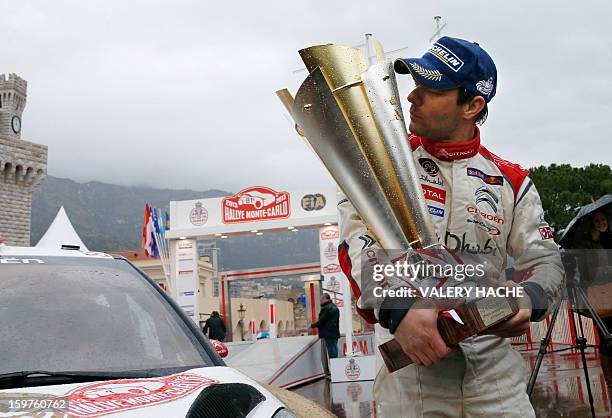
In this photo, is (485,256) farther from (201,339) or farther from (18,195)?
(18,195)

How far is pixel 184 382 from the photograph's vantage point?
1853mm

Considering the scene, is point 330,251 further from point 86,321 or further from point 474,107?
point 474,107

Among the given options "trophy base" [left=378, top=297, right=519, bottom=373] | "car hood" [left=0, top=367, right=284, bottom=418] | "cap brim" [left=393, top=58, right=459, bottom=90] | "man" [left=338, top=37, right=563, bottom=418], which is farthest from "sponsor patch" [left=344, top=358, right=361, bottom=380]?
"trophy base" [left=378, top=297, right=519, bottom=373]

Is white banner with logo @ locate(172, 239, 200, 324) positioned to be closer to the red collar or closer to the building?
Result: the red collar

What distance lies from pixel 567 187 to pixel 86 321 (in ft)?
127

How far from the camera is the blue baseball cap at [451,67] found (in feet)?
5.63

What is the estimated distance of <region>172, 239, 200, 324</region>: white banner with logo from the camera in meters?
18.8

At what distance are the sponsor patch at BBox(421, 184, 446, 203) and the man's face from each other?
17 cm

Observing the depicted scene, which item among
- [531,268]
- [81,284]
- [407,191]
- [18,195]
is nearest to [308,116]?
[407,191]

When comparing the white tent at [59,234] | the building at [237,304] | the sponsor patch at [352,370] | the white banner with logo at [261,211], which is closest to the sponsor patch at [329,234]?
the white banner with logo at [261,211]

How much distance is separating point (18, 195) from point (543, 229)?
46.3 metres

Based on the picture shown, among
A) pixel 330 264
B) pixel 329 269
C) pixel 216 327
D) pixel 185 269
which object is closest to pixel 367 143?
pixel 216 327

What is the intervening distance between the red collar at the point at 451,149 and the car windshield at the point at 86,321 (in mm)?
1095

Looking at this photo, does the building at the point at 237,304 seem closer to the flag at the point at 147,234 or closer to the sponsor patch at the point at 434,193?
the flag at the point at 147,234
